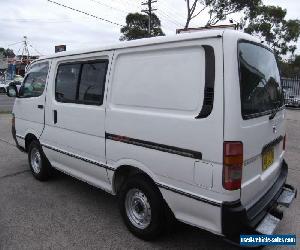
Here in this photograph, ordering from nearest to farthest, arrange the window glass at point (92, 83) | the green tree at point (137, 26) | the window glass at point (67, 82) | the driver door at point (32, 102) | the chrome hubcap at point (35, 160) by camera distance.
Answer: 1. the window glass at point (92, 83)
2. the window glass at point (67, 82)
3. the driver door at point (32, 102)
4. the chrome hubcap at point (35, 160)
5. the green tree at point (137, 26)

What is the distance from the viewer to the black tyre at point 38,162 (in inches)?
214

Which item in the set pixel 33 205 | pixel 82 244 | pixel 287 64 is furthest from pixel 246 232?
pixel 287 64

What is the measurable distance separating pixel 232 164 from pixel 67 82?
8.92 ft

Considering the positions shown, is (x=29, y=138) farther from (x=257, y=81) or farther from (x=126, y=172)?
(x=257, y=81)

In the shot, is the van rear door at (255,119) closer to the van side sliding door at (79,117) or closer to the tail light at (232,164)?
the tail light at (232,164)

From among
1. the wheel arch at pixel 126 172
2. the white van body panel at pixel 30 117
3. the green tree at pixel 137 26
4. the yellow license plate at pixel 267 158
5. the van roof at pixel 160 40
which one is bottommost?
the wheel arch at pixel 126 172

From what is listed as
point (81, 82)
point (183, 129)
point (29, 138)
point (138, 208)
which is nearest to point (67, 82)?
point (81, 82)

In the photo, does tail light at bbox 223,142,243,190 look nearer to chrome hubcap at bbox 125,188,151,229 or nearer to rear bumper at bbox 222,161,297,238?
rear bumper at bbox 222,161,297,238

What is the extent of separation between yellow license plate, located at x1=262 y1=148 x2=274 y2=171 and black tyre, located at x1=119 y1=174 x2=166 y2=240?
106cm

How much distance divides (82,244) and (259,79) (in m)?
2.42

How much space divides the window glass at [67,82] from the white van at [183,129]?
30mm

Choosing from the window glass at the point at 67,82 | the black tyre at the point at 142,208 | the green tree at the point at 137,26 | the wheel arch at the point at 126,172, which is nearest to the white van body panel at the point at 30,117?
the window glass at the point at 67,82

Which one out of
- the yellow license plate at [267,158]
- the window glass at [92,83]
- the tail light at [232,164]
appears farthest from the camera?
the window glass at [92,83]

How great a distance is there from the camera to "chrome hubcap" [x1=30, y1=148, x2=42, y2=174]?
18.3ft
